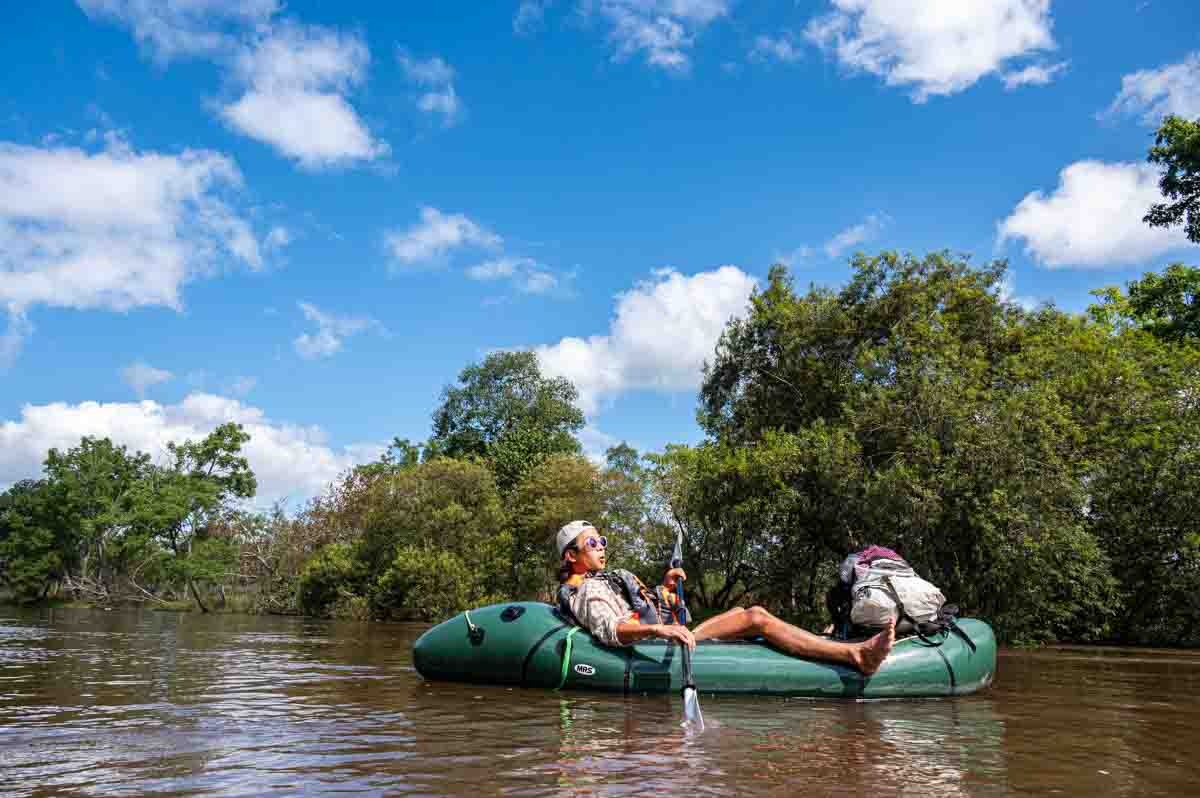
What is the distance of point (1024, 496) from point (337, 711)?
1177 cm

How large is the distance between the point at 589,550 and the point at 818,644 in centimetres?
184

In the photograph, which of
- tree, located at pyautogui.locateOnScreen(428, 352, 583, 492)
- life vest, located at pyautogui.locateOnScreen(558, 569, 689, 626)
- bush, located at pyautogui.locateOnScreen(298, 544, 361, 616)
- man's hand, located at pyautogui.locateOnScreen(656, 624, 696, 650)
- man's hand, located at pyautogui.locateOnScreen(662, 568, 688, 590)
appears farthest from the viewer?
tree, located at pyautogui.locateOnScreen(428, 352, 583, 492)

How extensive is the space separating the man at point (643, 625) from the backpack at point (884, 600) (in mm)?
191

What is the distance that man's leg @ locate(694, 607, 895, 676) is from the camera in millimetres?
6344

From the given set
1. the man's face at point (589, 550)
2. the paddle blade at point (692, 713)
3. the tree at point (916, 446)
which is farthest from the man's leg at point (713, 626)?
the tree at point (916, 446)

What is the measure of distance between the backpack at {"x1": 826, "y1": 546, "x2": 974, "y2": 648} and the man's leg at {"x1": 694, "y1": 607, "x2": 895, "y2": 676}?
20 centimetres

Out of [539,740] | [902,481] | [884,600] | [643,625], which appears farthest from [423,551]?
[539,740]

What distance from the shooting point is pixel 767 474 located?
16.7 m

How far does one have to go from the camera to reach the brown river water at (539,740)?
3555 mm

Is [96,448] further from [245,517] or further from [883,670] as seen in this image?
[883,670]

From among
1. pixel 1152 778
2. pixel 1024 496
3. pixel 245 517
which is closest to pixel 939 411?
pixel 1024 496

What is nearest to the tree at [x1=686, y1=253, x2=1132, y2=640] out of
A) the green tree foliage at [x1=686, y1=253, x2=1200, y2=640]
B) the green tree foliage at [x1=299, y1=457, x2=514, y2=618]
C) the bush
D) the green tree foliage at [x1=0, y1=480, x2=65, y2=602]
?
the green tree foliage at [x1=686, y1=253, x2=1200, y2=640]

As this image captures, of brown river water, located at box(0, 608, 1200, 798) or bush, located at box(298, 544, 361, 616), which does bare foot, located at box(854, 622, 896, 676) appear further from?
bush, located at box(298, 544, 361, 616)

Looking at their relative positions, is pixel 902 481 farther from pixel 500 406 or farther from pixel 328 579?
pixel 500 406
